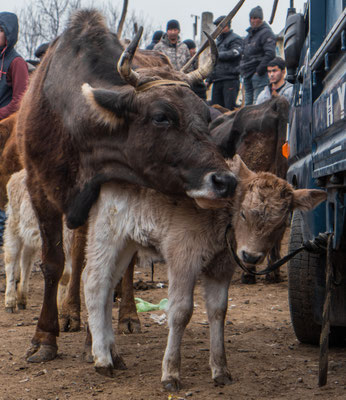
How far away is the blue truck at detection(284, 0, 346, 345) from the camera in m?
3.42

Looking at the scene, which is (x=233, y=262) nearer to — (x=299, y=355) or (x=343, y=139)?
(x=299, y=355)

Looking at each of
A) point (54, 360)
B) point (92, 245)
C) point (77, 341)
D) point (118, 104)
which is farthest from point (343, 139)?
point (77, 341)

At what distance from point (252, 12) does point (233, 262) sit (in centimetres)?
855

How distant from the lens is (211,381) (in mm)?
4383

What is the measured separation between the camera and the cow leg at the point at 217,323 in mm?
4355

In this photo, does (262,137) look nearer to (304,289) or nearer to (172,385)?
(304,289)

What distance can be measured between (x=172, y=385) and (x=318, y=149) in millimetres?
1619

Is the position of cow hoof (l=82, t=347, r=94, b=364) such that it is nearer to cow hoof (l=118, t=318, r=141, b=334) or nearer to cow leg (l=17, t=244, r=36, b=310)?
cow hoof (l=118, t=318, r=141, b=334)

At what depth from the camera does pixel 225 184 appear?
161 inches

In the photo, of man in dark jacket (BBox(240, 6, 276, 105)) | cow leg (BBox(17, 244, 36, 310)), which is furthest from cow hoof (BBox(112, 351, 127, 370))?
man in dark jacket (BBox(240, 6, 276, 105))

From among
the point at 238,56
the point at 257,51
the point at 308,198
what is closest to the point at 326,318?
the point at 308,198

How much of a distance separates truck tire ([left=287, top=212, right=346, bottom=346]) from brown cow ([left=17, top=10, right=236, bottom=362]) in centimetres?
100

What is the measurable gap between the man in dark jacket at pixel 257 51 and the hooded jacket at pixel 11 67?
15.0ft

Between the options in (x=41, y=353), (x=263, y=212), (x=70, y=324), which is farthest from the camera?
(x=70, y=324)
